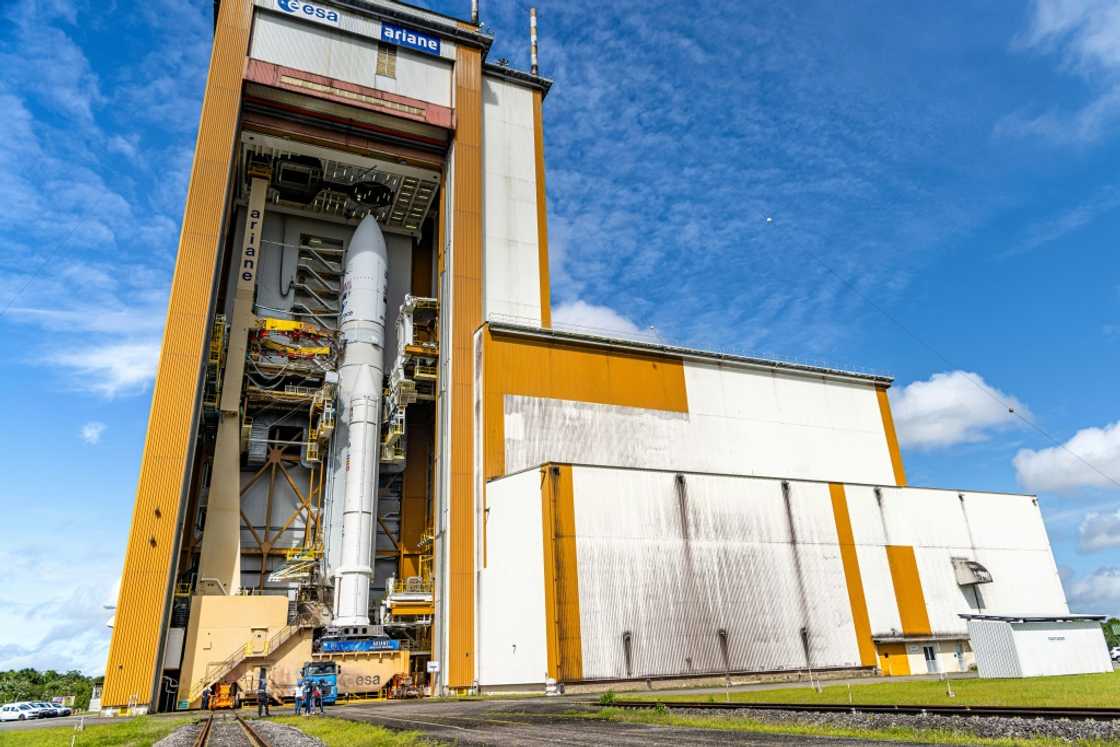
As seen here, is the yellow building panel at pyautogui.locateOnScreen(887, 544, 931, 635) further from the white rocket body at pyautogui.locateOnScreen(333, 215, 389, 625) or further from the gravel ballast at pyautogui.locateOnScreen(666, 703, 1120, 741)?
the white rocket body at pyautogui.locateOnScreen(333, 215, 389, 625)

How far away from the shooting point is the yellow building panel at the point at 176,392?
27406 millimetres

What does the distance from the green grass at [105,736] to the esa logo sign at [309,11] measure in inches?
1339

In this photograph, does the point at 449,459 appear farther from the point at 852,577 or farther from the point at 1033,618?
the point at 1033,618

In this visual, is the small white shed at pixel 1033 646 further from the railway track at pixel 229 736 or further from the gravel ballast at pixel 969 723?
the railway track at pixel 229 736

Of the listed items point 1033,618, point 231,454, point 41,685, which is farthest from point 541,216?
point 41,685

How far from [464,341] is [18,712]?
101 ft

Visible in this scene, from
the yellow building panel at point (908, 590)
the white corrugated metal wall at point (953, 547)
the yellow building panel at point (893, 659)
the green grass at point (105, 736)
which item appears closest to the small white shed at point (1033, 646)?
the yellow building panel at point (893, 659)

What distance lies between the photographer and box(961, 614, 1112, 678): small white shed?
1029 inches

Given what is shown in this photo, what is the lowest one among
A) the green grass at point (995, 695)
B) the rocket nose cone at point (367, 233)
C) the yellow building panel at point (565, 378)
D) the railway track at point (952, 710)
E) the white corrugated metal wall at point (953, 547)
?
the green grass at point (995, 695)

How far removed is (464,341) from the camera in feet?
119

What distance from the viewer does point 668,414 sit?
38094mm

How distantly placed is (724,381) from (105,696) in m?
31.8

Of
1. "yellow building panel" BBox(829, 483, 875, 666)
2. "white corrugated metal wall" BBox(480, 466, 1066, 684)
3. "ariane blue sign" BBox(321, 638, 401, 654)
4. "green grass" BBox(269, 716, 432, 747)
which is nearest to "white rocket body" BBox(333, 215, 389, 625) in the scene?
"ariane blue sign" BBox(321, 638, 401, 654)

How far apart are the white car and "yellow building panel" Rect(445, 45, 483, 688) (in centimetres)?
2487
